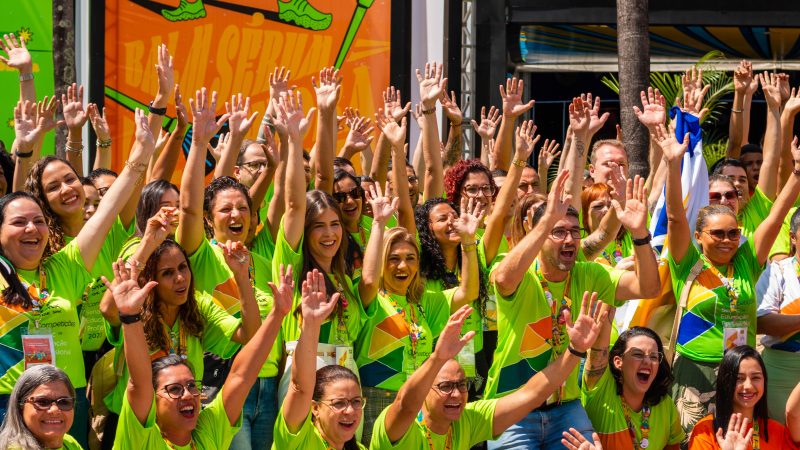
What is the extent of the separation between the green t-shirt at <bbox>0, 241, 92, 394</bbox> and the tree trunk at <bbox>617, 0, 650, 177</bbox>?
18.3ft

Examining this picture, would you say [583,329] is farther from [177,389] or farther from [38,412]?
[38,412]

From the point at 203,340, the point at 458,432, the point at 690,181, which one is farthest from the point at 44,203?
the point at 690,181

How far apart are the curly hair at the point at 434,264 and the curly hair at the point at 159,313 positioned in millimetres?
1447

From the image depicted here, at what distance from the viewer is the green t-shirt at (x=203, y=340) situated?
5703 millimetres

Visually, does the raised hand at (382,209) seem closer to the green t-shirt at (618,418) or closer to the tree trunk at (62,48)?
the green t-shirt at (618,418)

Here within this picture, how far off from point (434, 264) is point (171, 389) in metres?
1.93

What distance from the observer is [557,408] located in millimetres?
6387

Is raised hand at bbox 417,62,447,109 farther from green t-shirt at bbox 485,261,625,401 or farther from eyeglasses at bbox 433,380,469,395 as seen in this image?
eyeglasses at bbox 433,380,469,395

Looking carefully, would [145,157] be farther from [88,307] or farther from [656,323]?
[656,323]

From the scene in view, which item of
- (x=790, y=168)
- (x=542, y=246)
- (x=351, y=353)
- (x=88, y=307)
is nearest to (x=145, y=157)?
(x=88, y=307)

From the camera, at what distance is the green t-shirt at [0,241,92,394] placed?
5.43 m

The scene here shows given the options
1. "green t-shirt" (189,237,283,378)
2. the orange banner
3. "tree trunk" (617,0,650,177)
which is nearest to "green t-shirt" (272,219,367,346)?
"green t-shirt" (189,237,283,378)

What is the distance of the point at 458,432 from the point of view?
238 inches

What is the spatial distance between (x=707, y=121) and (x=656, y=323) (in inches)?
305
